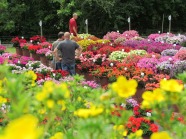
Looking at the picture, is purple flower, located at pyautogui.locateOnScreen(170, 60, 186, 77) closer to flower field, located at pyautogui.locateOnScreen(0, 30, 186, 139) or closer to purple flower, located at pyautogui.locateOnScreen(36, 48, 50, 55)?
flower field, located at pyautogui.locateOnScreen(0, 30, 186, 139)

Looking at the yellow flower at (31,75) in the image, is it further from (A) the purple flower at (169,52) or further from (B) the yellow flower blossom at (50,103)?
(A) the purple flower at (169,52)

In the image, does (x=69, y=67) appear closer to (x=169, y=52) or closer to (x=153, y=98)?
(x=169, y=52)

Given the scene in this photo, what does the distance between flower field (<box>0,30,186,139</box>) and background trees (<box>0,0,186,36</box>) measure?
7.25 metres

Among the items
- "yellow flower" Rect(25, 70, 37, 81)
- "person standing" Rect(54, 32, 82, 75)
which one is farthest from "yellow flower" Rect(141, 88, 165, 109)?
"person standing" Rect(54, 32, 82, 75)

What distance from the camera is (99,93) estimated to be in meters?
2.22

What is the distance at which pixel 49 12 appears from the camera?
25141 mm

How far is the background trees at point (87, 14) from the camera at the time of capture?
2342 centimetres

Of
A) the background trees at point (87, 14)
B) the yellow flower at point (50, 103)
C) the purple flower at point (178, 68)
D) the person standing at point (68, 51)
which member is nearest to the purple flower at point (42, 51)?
the person standing at point (68, 51)

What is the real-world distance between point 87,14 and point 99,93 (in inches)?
877

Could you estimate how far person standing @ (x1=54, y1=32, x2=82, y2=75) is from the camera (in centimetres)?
903

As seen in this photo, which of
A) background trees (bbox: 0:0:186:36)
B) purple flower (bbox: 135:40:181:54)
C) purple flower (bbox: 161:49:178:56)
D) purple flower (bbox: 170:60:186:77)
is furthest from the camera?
background trees (bbox: 0:0:186:36)

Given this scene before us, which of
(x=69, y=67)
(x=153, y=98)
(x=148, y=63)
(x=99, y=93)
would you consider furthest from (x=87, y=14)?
(x=153, y=98)

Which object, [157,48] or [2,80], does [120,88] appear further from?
[157,48]

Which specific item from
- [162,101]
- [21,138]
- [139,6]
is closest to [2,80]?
[162,101]
